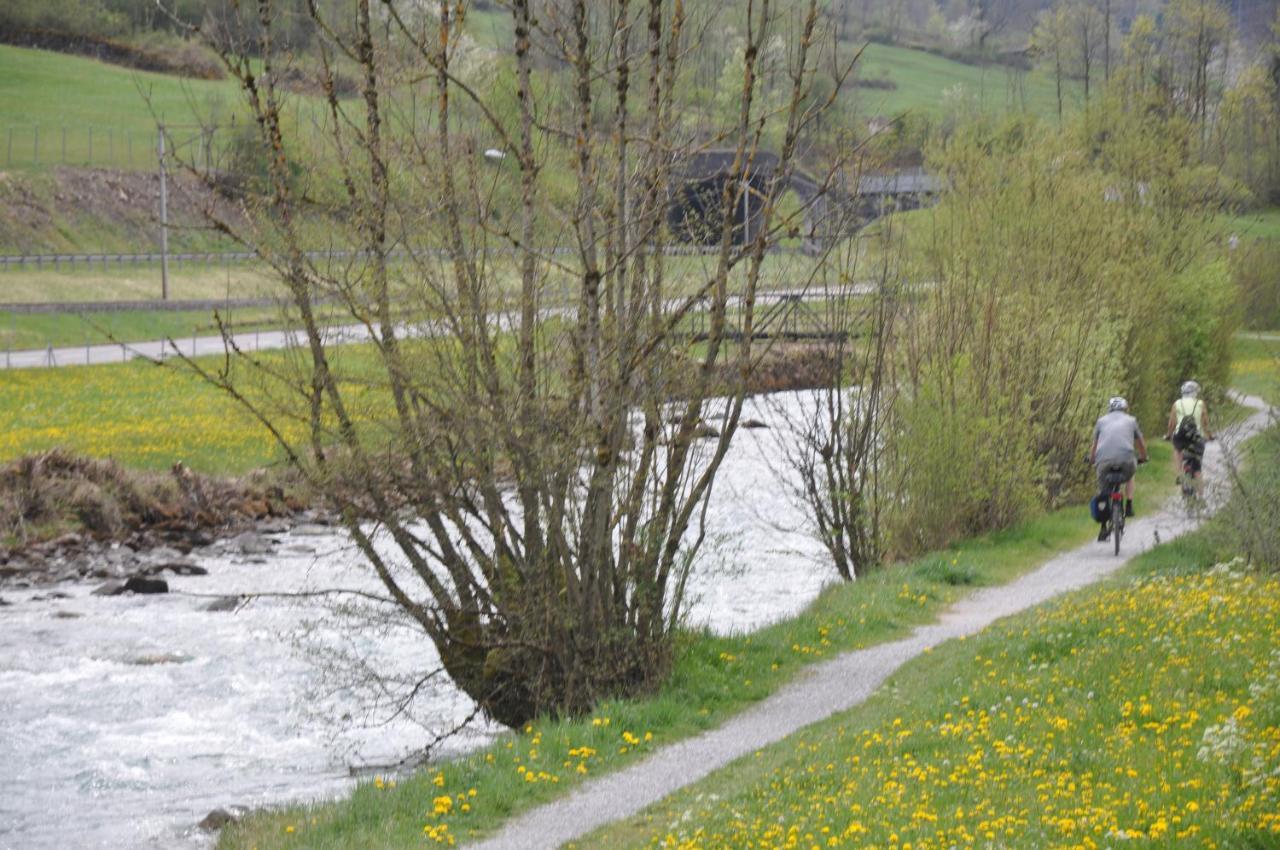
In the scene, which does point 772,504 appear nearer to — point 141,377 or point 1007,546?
point 1007,546

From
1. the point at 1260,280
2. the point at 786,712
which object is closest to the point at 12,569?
the point at 786,712

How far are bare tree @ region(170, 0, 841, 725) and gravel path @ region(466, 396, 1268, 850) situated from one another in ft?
5.00

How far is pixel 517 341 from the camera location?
1425cm

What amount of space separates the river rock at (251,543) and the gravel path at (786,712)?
48.8 ft

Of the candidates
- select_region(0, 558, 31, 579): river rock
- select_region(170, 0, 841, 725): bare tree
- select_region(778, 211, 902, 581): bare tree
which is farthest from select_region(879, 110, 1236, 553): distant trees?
select_region(0, 558, 31, 579): river rock

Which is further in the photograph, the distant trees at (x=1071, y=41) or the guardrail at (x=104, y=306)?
the distant trees at (x=1071, y=41)

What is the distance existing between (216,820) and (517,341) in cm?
501

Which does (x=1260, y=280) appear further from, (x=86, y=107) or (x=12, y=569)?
(x=86, y=107)

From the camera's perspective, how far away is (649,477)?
14.6 meters

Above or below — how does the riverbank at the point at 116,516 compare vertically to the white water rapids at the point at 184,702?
above

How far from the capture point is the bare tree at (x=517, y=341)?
13750mm

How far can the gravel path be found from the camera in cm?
1070

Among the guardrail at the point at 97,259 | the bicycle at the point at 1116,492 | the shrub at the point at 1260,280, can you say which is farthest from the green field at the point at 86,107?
the bicycle at the point at 1116,492

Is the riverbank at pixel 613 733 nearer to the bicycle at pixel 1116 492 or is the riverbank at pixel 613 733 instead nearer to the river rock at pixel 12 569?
the bicycle at pixel 1116 492
